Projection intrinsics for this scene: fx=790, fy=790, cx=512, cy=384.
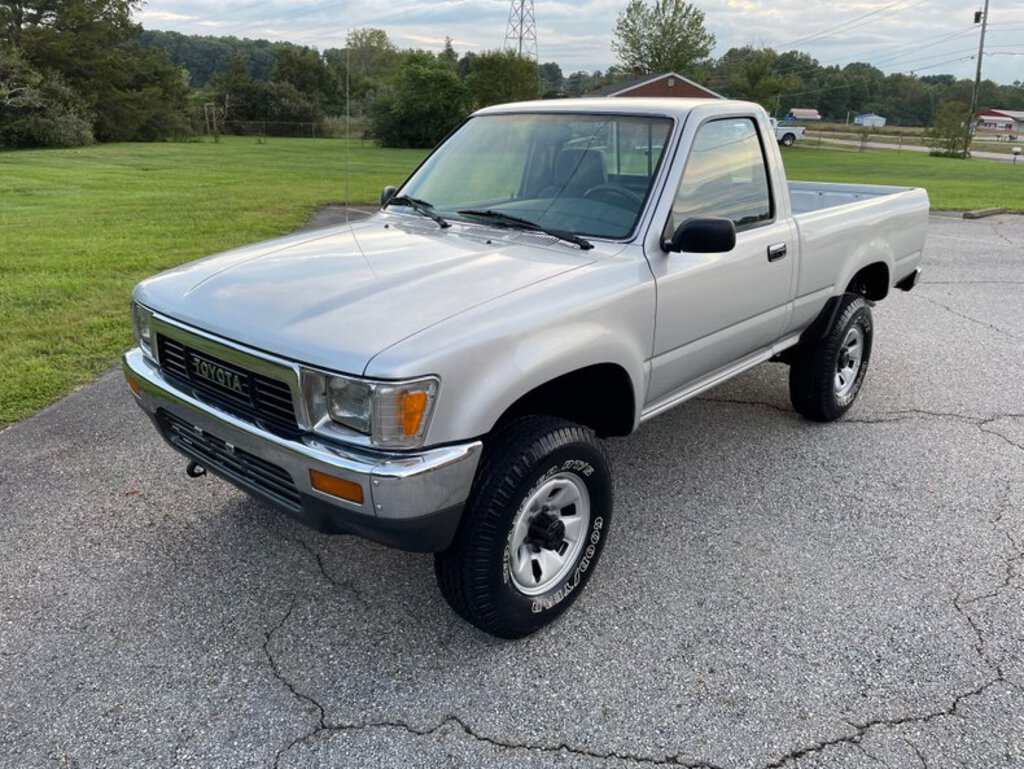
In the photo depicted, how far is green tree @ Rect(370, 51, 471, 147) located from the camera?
53.2 m

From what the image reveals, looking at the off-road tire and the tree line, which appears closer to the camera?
the off-road tire

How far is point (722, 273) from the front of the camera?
3.59 meters

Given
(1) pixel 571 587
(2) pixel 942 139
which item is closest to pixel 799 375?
(1) pixel 571 587

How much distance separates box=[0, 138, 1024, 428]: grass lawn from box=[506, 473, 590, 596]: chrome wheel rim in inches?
146

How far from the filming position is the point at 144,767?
231 cm

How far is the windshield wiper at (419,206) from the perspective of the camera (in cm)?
371

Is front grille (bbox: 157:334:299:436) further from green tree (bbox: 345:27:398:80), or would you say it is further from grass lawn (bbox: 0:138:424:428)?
green tree (bbox: 345:27:398:80)

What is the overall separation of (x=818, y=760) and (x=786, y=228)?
263 cm

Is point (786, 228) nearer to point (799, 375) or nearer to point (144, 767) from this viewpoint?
point (799, 375)

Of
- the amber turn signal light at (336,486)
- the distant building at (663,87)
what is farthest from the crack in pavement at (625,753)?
the distant building at (663,87)

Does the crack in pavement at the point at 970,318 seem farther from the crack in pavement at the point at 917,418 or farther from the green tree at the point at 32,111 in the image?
the green tree at the point at 32,111

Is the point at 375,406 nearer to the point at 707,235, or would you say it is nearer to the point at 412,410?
the point at 412,410

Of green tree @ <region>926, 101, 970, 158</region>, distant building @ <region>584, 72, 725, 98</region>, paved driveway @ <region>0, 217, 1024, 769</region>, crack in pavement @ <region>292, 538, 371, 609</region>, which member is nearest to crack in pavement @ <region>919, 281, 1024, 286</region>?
paved driveway @ <region>0, 217, 1024, 769</region>

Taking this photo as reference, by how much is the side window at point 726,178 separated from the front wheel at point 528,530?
1140 mm
